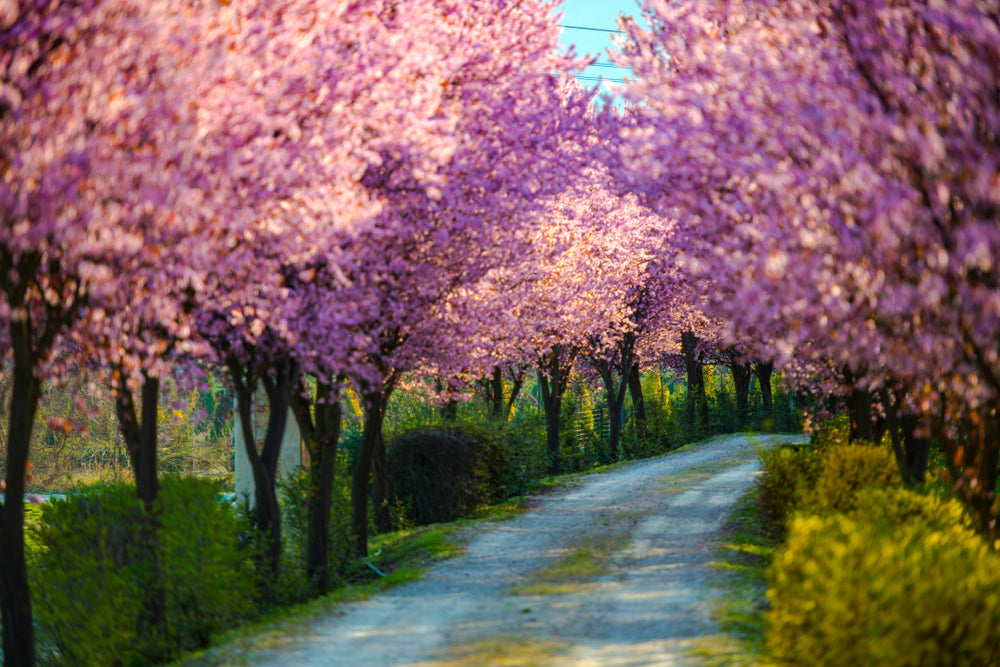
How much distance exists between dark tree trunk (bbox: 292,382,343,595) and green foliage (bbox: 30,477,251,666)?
182cm

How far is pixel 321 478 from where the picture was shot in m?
13.4

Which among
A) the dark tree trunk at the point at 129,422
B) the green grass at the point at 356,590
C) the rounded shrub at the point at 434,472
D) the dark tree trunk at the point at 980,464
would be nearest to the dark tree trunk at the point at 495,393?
the rounded shrub at the point at 434,472

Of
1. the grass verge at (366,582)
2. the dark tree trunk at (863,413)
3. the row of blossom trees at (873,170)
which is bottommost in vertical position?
the grass verge at (366,582)

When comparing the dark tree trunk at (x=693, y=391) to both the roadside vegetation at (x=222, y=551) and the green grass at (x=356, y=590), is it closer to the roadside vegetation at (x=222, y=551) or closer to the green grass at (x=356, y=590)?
the roadside vegetation at (x=222, y=551)

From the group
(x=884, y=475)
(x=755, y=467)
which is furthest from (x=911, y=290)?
(x=755, y=467)

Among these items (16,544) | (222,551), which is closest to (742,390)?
(222,551)

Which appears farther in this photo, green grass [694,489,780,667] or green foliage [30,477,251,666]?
green foliage [30,477,251,666]

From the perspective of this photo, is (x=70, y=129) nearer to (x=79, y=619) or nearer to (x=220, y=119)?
(x=220, y=119)

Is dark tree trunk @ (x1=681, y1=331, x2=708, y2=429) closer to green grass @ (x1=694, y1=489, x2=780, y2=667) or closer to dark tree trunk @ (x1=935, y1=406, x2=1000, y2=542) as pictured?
green grass @ (x1=694, y1=489, x2=780, y2=667)

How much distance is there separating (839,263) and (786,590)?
7.99 ft

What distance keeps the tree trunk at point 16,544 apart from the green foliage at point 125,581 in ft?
3.20

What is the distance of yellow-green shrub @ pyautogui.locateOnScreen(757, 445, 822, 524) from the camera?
14.6m

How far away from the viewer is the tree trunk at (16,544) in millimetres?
8516

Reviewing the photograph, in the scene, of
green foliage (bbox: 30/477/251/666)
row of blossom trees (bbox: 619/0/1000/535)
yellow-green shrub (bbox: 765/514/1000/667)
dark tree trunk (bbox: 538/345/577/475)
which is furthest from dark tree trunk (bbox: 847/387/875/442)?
dark tree trunk (bbox: 538/345/577/475)
